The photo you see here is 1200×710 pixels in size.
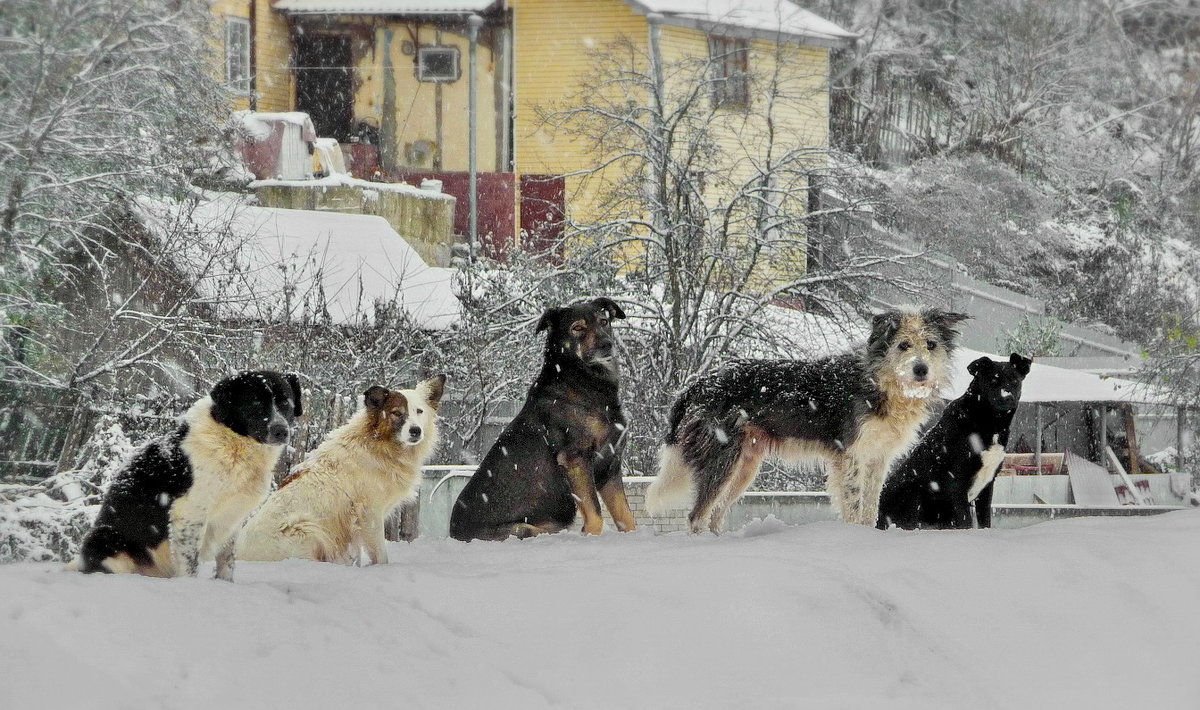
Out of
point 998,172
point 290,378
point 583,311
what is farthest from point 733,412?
point 998,172

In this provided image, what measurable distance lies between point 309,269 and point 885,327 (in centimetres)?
765

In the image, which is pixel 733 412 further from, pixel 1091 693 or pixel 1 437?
pixel 1 437

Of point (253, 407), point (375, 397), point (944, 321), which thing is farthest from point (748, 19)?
point (253, 407)

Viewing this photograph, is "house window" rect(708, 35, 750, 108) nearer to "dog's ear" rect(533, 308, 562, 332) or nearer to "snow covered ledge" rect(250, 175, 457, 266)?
"snow covered ledge" rect(250, 175, 457, 266)

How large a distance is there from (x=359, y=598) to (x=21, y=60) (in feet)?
14.2

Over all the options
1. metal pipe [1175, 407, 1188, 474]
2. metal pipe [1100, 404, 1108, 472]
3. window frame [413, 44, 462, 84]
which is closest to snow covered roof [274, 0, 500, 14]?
window frame [413, 44, 462, 84]

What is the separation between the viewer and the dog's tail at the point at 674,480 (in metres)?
6.04

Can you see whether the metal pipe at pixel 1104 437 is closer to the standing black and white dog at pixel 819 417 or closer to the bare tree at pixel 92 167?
the standing black and white dog at pixel 819 417

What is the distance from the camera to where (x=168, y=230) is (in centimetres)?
1009

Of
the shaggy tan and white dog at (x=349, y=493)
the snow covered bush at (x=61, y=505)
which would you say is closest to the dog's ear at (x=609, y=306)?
the shaggy tan and white dog at (x=349, y=493)

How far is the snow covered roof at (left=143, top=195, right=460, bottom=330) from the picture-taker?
Answer: 10.8 metres

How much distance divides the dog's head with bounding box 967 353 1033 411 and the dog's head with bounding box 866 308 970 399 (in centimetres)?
19

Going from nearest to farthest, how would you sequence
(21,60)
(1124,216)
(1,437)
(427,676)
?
(427,676), (21,60), (1,437), (1124,216)

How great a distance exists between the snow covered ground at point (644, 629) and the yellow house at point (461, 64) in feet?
49.2
